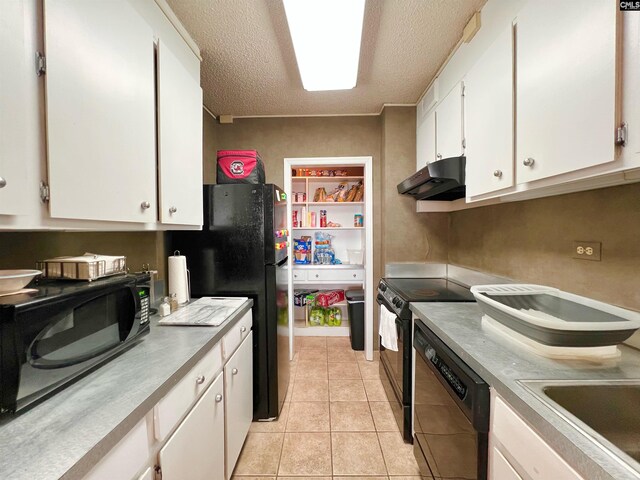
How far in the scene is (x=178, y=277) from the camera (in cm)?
164

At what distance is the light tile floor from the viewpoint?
4.95 feet

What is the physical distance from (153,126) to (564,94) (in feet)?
5.46

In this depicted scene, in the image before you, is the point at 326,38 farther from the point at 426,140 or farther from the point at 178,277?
the point at 178,277

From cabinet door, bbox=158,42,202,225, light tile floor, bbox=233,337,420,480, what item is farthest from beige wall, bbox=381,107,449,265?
cabinet door, bbox=158,42,202,225

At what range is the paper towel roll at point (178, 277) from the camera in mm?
1633

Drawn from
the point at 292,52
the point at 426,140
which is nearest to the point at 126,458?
the point at 292,52

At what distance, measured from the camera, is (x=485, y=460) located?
87 cm

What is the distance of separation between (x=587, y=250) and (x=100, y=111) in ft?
6.75

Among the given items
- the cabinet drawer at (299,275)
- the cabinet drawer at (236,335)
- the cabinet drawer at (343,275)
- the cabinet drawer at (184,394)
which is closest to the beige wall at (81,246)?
the cabinet drawer at (236,335)

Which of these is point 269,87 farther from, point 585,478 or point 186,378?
point 585,478

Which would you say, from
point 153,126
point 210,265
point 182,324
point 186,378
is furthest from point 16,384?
point 210,265

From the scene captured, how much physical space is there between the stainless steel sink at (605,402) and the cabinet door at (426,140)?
173 centimetres

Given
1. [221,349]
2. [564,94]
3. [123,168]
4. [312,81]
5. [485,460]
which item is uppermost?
[312,81]

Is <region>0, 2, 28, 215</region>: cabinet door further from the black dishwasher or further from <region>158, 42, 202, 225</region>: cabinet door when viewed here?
the black dishwasher
